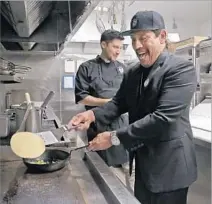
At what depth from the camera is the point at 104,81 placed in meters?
2.39

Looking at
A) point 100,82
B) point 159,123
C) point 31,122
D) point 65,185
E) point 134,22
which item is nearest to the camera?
point 65,185

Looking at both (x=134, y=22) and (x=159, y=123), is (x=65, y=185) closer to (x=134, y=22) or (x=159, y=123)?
(x=159, y=123)

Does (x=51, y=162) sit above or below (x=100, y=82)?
below

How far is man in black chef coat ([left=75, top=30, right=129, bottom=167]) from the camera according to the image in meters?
2.31

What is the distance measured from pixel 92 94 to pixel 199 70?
3.40 ft

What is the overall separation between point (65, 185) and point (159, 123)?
0.47 meters

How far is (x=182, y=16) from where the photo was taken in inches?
215

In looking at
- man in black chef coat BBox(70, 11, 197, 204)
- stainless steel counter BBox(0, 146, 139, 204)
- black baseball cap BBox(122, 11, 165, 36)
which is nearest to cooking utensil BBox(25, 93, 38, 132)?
stainless steel counter BBox(0, 146, 139, 204)

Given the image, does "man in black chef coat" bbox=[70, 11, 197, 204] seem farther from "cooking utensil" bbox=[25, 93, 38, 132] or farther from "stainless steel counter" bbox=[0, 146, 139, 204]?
"cooking utensil" bbox=[25, 93, 38, 132]

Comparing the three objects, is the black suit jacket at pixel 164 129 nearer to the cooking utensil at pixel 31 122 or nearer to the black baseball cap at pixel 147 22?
the black baseball cap at pixel 147 22

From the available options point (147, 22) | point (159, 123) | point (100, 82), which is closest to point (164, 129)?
point (159, 123)

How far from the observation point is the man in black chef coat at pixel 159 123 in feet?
4.25

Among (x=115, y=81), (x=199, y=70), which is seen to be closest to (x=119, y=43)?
(x=115, y=81)

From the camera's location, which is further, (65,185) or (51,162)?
(51,162)
